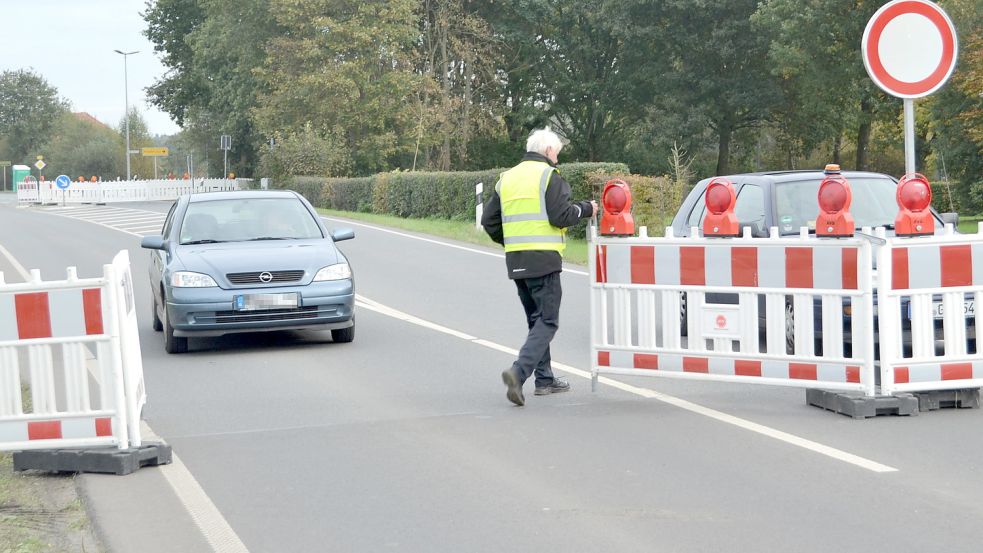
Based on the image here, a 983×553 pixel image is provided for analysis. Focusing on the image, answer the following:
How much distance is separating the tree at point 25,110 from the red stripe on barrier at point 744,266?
144 metres

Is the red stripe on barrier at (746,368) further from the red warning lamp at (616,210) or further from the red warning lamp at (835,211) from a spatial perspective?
the red warning lamp at (616,210)

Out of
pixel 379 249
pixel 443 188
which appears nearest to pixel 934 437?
pixel 379 249

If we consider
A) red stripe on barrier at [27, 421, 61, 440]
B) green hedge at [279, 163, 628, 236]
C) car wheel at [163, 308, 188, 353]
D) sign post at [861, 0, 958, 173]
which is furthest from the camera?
green hedge at [279, 163, 628, 236]

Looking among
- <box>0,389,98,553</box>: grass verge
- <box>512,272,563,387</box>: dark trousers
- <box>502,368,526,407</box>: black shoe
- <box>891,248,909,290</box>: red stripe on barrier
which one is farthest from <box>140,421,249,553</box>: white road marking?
<box>891,248,909,290</box>: red stripe on barrier

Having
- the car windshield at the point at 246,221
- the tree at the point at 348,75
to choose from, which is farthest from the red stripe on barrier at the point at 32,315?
the tree at the point at 348,75

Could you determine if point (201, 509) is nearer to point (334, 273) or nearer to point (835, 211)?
point (835, 211)

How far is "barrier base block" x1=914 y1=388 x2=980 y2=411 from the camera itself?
819cm

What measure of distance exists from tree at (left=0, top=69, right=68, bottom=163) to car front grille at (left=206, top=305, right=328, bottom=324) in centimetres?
13972

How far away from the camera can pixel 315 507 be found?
19.9ft

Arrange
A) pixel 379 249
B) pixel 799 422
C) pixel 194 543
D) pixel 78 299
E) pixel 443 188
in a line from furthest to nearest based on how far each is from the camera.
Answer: pixel 443 188 → pixel 379 249 → pixel 799 422 → pixel 78 299 → pixel 194 543

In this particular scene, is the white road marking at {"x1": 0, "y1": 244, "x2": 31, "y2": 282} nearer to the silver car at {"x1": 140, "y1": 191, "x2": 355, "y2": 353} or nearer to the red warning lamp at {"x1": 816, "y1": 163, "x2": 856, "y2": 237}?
the silver car at {"x1": 140, "y1": 191, "x2": 355, "y2": 353}

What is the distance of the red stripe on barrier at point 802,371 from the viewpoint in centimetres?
820

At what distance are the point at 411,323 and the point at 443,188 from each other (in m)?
22.6

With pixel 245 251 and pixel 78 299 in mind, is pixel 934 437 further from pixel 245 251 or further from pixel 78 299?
pixel 245 251
